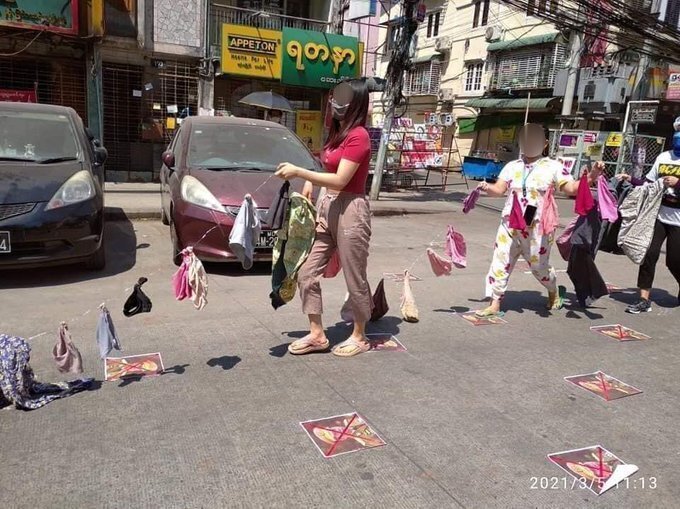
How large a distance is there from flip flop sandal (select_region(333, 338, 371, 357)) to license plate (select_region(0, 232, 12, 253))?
314 cm

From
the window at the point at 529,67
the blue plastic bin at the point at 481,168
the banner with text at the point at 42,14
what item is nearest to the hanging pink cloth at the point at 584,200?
the banner with text at the point at 42,14

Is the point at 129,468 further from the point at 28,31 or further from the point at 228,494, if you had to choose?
the point at 28,31

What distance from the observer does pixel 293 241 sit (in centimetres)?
372

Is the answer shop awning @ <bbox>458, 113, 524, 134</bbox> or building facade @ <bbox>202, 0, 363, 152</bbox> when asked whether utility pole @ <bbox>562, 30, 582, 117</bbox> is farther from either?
shop awning @ <bbox>458, 113, 524, 134</bbox>

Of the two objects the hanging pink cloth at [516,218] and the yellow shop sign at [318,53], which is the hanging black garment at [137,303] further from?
the yellow shop sign at [318,53]

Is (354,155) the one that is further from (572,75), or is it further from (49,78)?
(572,75)

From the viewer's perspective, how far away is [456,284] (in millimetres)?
6289

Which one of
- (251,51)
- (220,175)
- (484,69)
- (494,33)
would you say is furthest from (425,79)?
(220,175)

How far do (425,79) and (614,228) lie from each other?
97.2 feet

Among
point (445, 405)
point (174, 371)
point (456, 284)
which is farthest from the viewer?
point (456, 284)

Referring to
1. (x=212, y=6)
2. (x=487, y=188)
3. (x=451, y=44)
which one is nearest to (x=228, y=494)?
(x=487, y=188)

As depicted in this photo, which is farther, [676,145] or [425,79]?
[425,79]

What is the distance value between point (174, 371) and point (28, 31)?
10.8 meters

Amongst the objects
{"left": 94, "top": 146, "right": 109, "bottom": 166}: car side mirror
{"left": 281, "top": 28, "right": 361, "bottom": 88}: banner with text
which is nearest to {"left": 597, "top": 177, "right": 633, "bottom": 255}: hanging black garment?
{"left": 94, "top": 146, "right": 109, "bottom": 166}: car side mirror
